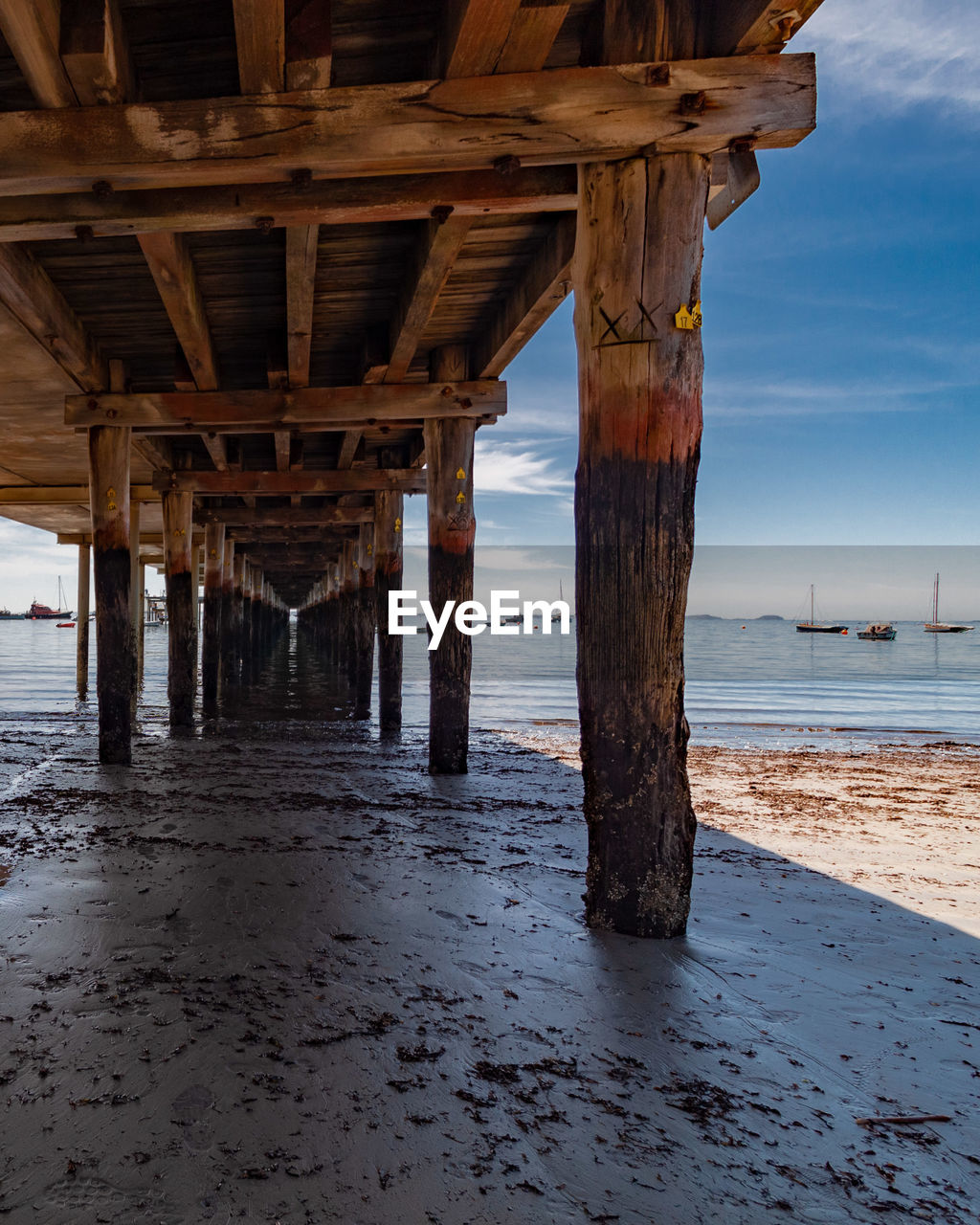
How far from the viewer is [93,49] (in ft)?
10.3

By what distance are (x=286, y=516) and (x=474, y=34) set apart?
12.3m

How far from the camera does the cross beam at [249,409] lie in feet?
23.8

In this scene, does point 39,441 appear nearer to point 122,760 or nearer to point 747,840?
point 122,760

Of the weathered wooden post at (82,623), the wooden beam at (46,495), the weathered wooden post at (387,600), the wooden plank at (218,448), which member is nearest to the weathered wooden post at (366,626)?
the weathered wooden post at (387,600)

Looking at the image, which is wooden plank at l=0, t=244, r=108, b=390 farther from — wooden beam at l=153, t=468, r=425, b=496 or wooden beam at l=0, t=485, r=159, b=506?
wooden beam at l=0, t=485, r=159, b=506

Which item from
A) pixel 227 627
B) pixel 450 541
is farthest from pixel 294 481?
pixel 227 627

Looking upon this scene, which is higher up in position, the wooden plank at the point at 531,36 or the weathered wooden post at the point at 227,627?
the wooden plank at the point at 531,36

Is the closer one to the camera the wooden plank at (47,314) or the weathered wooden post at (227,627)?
the wooden plank at (47,314)

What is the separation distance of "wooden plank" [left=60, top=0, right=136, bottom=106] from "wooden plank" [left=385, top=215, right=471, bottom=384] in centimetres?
164

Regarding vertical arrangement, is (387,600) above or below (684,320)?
below

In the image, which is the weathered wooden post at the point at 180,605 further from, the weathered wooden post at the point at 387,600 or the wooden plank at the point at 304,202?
the wooden plank at the point at 304,202

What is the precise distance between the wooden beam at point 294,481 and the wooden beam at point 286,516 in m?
2.83

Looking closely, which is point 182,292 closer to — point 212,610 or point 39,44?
point 39,44

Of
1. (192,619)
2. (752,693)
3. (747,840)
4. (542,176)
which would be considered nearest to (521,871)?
(747,840)
